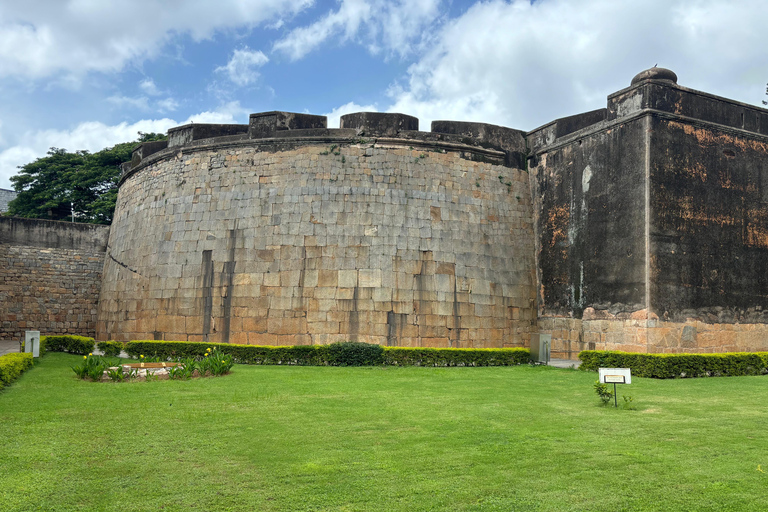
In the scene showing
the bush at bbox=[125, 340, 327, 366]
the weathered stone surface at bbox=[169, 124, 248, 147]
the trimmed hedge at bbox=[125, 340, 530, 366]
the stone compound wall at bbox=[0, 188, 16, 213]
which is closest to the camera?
the trimmed hedge at bbox=[125, 340, 530, 366]

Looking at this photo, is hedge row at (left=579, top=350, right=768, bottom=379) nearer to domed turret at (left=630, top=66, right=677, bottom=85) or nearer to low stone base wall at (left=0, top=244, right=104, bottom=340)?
domed turret at (left=630, top=66, right=677, bottom=85)

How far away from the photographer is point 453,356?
13695mm

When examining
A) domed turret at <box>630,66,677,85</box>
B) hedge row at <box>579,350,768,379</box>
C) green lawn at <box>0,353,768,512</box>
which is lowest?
green lawn at <box>0,353,768,512</box>

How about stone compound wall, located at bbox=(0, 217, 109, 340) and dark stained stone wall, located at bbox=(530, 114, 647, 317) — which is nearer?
dark stained stone wall, located at bbox=(530, 114, 647, 317)

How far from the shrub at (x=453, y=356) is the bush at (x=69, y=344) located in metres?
7.90

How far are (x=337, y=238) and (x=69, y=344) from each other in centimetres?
776

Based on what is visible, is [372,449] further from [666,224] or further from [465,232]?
[465,232]

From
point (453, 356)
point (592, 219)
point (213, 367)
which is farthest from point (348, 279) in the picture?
point (592, 219)

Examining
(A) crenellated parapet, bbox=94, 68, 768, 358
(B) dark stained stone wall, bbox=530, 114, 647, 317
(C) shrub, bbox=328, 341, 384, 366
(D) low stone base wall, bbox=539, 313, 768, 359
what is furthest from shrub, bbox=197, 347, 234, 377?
(B) dark stained stone wall, bbox=530, 114, 647, 317

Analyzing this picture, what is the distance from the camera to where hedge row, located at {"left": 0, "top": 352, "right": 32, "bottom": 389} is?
29.3 ft

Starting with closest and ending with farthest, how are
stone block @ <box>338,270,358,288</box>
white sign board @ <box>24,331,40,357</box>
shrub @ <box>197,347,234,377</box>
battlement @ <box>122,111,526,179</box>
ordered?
shrub @ <box>197,347,234,377</box>, white sign board @ <box>24,331,40,357</box>, stone block @ <box>338,270,358,288</box>, battlement @ <box>122,111,526,179</box>

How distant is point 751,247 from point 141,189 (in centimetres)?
1677

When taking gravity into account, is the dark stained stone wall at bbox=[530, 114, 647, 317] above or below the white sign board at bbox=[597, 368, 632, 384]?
above

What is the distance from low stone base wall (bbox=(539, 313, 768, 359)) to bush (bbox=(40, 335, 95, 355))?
12232 mm
